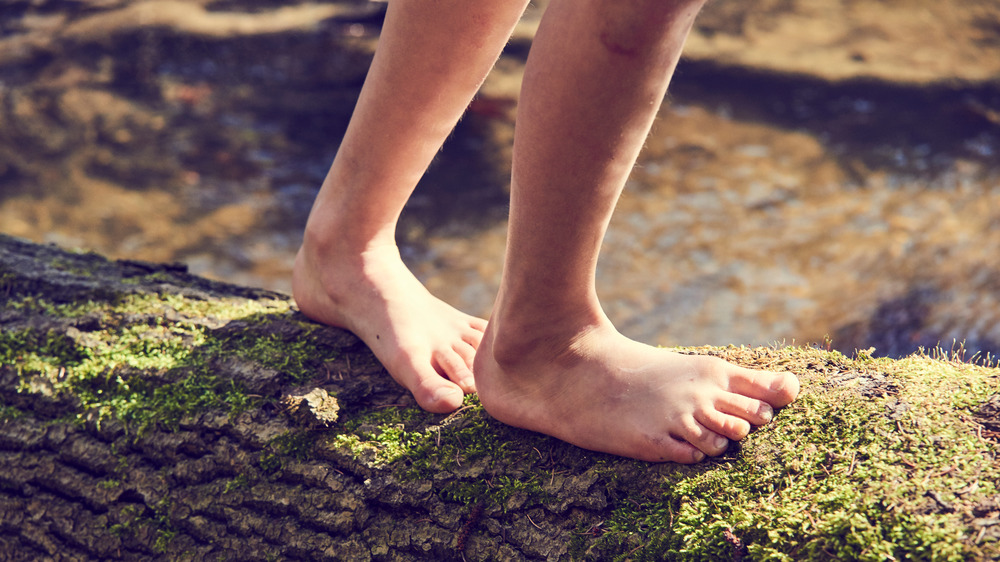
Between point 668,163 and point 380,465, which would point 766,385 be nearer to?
point 380,465

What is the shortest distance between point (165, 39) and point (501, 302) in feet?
18.4

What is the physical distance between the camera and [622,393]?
1.42 metres

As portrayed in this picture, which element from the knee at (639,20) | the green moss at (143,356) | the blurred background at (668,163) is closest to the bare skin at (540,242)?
the knee at (639,20)

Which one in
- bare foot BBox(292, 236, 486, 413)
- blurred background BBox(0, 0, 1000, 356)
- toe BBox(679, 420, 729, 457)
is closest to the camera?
toe BBox(679, 420, 729, 457)

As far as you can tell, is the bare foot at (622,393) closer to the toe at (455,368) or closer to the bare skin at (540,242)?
the bare skin at (540,242)

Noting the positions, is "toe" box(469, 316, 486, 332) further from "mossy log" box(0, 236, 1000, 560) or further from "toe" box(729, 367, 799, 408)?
"toe" box(729, 367, 799, 408)

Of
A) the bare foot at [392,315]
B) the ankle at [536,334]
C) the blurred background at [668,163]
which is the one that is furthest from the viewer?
the blurred background at [668,163]

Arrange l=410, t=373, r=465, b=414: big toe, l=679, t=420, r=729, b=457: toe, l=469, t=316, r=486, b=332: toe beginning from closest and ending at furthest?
1. l=679, t=420, r=729, b=457: toe
2. l=410, t=373, r=465, b=414: big toe
3. l=469, t=316, r=486, b=332: toe

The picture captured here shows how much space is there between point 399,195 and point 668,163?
311 centimetres

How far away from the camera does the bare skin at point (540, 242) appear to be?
114 cm

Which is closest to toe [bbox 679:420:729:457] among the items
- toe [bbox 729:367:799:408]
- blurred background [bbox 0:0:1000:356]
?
toe [bbox 729:367:799:408]

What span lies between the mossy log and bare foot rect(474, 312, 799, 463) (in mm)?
41

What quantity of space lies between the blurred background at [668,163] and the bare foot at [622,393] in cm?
206

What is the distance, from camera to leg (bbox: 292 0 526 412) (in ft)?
4.98
